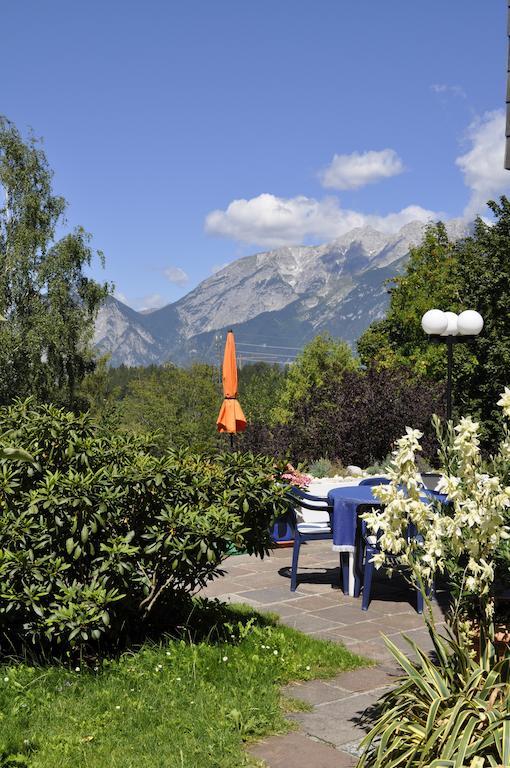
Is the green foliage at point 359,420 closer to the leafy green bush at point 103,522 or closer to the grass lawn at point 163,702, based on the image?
the leafy green bush at point 103,522

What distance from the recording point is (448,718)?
8.31 ft

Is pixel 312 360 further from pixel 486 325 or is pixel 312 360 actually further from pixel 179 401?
pixel 486 325

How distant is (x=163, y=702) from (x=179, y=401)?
45.3 m

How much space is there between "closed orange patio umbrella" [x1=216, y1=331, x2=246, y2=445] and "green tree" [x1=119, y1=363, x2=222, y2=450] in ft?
110

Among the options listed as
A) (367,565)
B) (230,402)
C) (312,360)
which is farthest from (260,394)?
(367,565)

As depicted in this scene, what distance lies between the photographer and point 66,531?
379 cm

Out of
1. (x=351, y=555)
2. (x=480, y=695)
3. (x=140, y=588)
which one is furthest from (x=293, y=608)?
(x=480, y=695)

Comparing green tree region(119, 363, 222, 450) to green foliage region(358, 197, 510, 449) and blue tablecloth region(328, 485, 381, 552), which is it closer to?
green foliage region(358, 197, 510, 449)

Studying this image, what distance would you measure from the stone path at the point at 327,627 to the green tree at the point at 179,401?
1453 inches

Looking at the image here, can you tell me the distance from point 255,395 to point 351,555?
62.8 m

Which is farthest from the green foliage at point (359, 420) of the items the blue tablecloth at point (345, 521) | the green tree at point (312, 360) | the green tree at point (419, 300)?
the green tree at point (312, 360)

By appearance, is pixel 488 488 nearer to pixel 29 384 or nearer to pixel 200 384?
pixel 29 384

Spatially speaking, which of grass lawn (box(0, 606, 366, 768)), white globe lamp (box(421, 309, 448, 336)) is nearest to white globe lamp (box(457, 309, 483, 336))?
white globe lamp (box(421, 309, 448, 336))

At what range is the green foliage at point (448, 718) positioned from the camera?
7.74 feet
